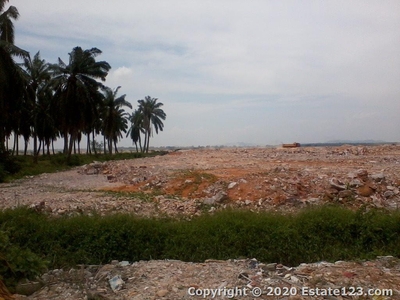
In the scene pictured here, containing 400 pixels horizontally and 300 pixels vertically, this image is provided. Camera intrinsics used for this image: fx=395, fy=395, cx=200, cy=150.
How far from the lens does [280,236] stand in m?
7.28

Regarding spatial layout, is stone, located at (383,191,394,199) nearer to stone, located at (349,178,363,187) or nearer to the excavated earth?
the excavated earth

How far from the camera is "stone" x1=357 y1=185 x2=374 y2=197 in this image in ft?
33.7

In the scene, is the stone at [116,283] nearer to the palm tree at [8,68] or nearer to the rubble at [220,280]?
the rubble at [220,280]

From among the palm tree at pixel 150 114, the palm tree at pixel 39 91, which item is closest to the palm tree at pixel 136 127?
the palm tree at pixel 150 114

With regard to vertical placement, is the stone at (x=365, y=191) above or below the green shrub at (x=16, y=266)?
above

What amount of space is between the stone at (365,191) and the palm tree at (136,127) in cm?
4307

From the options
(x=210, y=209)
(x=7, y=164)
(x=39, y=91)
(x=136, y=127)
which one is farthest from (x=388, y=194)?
(x=136, y=127)

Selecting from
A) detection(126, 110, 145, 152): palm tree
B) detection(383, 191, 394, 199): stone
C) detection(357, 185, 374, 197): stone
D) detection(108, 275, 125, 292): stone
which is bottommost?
detection(108, 275, 125, 292): stone

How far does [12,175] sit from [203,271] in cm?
1673

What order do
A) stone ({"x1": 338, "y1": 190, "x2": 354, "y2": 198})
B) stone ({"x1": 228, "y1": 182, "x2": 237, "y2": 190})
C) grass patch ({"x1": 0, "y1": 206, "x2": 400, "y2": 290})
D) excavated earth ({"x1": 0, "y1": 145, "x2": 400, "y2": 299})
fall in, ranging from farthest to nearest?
stone ({"x1": 228, "y1": 182, "x2": 237, "y2": 190})
stone ({"x1": 338, "y1": 190, "x2": 354, "y2": 198})
grass patch ({"x1": 0, "y1": 206, "x2": 400, "y2": 290})
excavated earth ({"x1": 0, "y1": 145, "x2": 400, "y2": 299})

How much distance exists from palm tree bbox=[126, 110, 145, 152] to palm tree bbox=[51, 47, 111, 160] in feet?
76.8

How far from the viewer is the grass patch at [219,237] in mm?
7075

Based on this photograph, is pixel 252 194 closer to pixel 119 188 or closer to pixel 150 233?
pixel 150 233

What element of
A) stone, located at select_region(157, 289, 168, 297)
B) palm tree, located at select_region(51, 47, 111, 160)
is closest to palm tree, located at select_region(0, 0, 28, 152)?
palm tree, located at select_region(51, 47, 111, 160)
